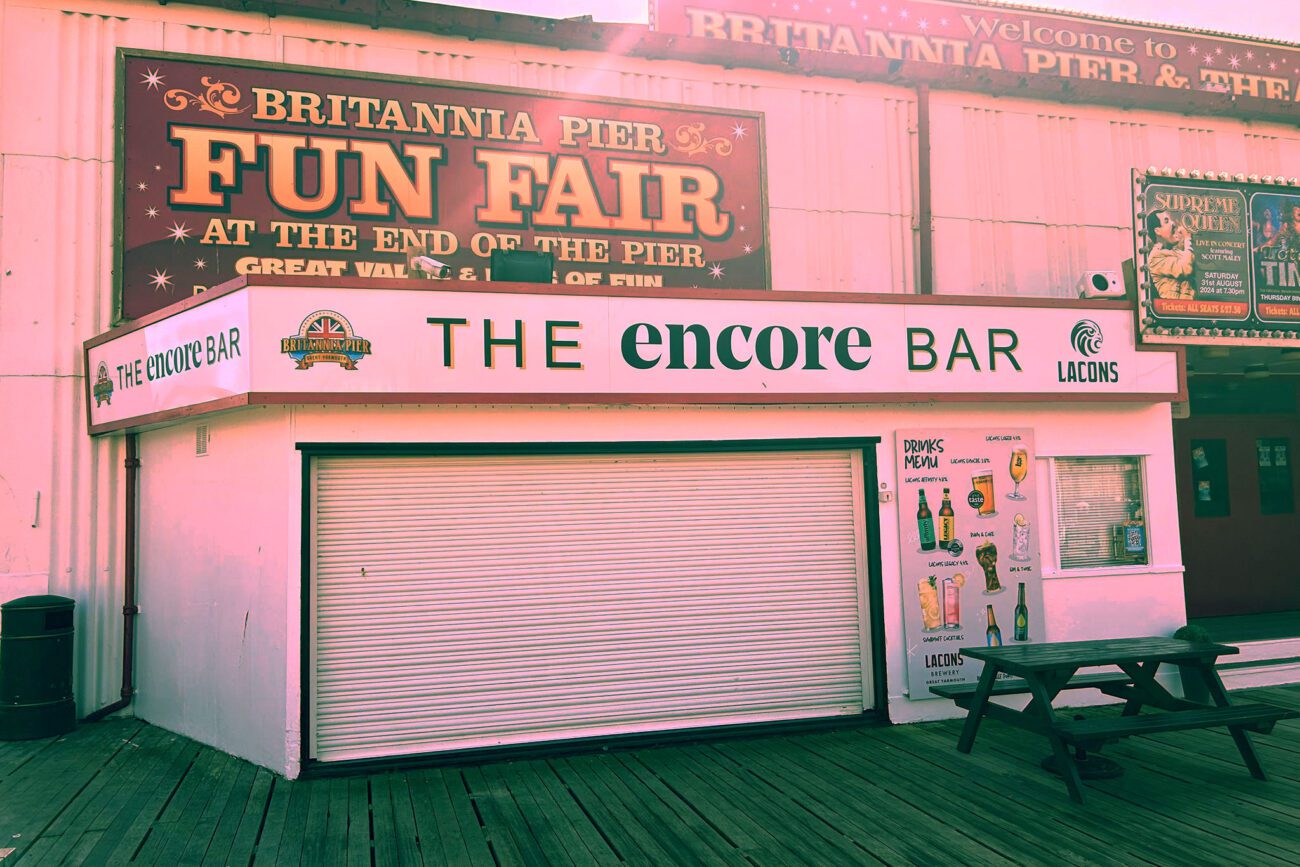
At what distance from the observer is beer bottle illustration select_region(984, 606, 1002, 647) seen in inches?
299

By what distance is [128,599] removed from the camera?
7.99 metres

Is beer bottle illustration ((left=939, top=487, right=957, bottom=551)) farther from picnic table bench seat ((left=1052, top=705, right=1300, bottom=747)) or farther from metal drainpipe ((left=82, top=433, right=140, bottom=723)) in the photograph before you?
metal drainpipe ((left=82, top=433, right=140, bottom=723))

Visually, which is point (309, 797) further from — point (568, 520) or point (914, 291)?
point (914, 291)

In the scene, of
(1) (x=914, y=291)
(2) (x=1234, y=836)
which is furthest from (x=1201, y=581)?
(2) (x=1234, y=836)

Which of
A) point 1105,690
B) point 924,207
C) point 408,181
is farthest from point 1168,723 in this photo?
point 408,181

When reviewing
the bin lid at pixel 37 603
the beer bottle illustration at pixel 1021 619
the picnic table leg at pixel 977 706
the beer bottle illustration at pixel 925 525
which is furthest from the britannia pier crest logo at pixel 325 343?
the beer bottle illustration at pixel 1021 619

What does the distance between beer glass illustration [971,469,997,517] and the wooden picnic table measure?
1.43m

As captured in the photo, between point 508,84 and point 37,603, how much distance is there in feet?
20.7

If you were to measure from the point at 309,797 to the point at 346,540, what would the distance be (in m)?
1.72

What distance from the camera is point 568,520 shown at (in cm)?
694

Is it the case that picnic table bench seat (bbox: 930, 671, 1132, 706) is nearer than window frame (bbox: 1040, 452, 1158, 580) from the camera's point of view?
Yes

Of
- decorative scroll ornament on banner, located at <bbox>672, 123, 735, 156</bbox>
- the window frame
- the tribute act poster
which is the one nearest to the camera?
the window frame

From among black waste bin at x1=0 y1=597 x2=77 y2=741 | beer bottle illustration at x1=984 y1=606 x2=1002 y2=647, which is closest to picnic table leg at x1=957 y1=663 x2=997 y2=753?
beer bottle illustration at x1=984 y1=606 x2=1002 y2=647

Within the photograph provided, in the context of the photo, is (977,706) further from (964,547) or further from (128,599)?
(128,599)
